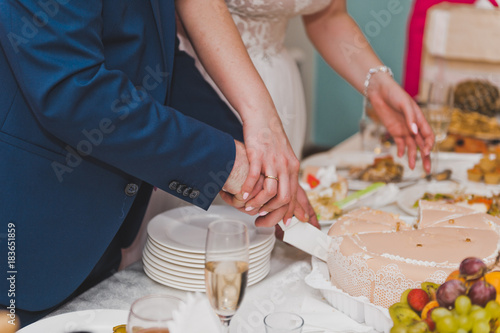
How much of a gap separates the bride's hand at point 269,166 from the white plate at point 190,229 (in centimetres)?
12

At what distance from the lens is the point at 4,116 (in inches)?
44.9

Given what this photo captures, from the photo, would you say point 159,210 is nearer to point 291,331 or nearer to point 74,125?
point 74,125

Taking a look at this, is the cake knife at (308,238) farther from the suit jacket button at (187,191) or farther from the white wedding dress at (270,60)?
the white wedding dress at (270,60)

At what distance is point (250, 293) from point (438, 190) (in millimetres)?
1005

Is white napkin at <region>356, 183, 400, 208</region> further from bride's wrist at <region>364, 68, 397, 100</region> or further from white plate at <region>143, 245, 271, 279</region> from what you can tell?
white plate at <region>143, 245, 271, 279</region>

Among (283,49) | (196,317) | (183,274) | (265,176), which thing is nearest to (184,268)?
(183,274)

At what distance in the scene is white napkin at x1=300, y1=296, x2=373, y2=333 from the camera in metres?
1.16

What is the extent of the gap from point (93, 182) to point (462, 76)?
3.41 metres

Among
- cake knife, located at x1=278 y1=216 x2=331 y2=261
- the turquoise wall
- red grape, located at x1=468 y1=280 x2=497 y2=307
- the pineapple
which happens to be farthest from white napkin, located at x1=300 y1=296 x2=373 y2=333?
the turquoise wall

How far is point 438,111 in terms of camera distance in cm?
212

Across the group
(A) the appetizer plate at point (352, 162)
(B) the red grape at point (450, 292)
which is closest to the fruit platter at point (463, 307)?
(B) the red grape at point (450, 292)

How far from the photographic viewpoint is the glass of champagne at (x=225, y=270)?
0.90m

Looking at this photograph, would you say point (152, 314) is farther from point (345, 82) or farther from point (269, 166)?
point (345, 82)

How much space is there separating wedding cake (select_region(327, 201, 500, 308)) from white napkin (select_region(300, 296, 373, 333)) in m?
0.05
